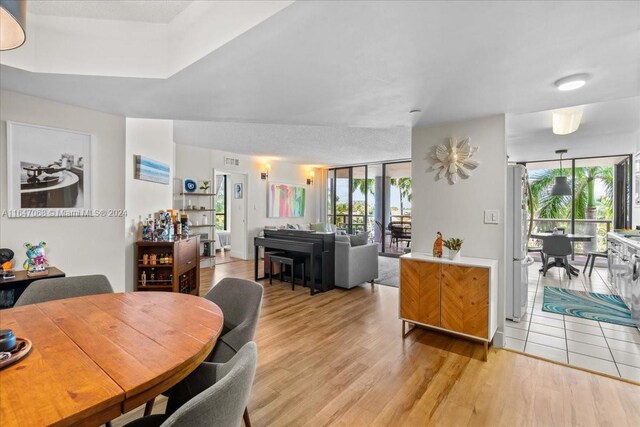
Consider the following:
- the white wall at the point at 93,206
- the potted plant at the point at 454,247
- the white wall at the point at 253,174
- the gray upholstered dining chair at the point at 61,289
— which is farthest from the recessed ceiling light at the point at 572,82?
the white wall at the point at 253,174

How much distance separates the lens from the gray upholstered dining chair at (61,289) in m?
1.73

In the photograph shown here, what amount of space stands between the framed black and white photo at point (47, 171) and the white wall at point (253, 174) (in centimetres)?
306

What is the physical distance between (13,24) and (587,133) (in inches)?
232

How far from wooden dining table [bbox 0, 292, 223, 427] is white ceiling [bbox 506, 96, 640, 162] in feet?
11.4

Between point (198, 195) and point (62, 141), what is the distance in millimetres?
3433

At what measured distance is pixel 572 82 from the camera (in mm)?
2029

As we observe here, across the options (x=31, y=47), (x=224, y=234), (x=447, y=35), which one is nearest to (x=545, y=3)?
(x=447, y=35)

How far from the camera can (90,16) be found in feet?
6.51

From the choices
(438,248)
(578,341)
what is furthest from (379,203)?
(578,341)

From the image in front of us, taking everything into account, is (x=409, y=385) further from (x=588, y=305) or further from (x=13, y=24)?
(x=588, y=305)

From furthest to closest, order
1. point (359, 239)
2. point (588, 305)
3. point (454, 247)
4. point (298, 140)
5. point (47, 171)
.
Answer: point (298, 140) → point (359, 239) → point (588, 305) → point (454, 247) → point (47, 171)

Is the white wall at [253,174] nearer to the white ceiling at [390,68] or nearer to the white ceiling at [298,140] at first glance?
the white ceiling at [298,140]

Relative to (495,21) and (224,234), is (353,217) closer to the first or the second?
(224,234)

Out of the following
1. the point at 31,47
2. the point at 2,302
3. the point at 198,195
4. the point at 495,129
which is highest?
the point at 31,47
